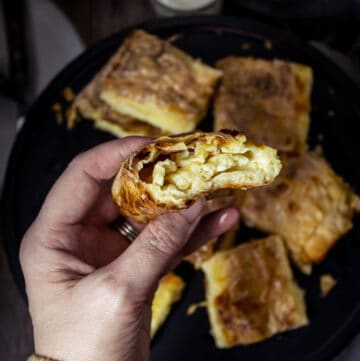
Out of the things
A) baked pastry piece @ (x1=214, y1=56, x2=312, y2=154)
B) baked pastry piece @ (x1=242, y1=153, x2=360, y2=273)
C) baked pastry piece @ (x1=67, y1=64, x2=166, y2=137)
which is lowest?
baked pastry piece @ (x1=242, y1=153, x2=360, y2=273)

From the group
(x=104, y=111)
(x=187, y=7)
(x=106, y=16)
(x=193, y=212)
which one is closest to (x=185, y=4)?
(x=187, y=7)

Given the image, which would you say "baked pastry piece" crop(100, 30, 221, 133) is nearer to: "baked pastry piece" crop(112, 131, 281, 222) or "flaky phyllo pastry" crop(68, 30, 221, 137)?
"flaky phyllo pastry" crop(68, 30, 221, 137)

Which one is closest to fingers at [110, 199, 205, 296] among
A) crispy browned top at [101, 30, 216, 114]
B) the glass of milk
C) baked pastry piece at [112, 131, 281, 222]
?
baked pastry piece at [112, 131, 281, 222]

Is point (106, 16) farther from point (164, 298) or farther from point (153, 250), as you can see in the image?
point (153, 250)

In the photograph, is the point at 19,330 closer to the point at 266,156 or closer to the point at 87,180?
the point at 87,180

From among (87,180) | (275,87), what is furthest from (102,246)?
(275,87)

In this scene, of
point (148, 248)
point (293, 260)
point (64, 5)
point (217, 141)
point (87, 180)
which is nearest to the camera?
point (217, 141)
